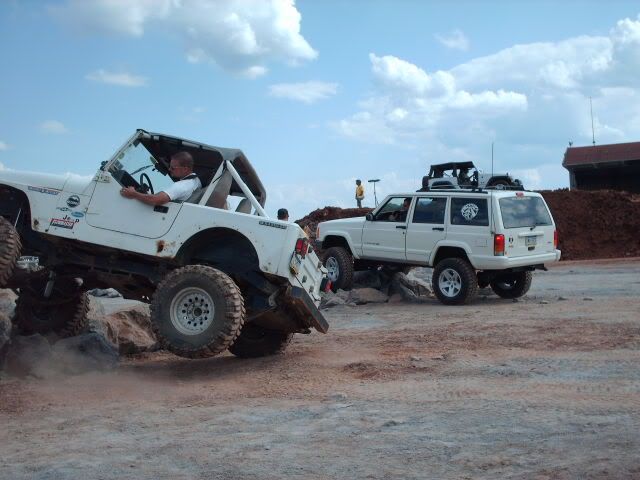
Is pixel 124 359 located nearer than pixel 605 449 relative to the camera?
No

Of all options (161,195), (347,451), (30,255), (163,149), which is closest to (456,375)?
(347,451)

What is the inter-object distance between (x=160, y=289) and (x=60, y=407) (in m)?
1.45

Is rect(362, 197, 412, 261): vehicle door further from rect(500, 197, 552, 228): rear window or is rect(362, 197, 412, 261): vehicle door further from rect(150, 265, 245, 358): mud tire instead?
rect(150, 265, 245, 358): mud tire

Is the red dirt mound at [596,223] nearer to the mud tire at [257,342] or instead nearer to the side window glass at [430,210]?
the side window glass at [430,210]

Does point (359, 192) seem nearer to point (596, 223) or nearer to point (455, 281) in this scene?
point (596, 223)

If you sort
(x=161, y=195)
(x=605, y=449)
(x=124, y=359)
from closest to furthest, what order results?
(x=605, y=449) < (x=161, y=195) < (x=124, y=359)

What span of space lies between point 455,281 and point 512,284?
5.09 feet

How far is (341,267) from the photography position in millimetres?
15203

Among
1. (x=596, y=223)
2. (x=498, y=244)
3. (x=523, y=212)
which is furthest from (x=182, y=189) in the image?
(x=596, y=223)

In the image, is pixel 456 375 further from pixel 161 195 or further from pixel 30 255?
pixel 30 255

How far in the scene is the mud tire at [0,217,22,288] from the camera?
7145mm

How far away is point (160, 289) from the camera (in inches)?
285

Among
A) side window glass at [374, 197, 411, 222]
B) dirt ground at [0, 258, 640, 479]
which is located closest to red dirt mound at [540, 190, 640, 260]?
side window glass at [374, 197, 411, 222]

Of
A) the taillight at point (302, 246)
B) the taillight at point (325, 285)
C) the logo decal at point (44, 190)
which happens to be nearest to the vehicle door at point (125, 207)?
the logo decal at point (44, 190)
